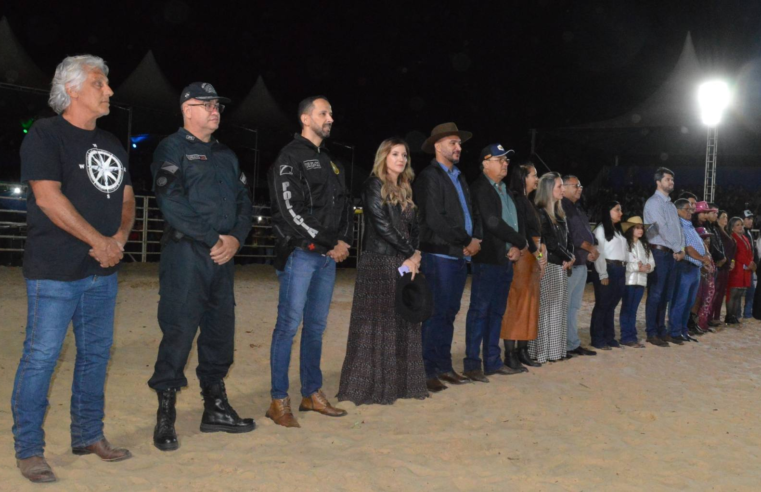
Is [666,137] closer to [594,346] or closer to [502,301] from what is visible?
[594,346]

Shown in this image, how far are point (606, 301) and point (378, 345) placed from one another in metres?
3.59

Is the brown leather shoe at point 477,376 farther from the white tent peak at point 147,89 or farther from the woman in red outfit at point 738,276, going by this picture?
the white tent peak at point 147,89

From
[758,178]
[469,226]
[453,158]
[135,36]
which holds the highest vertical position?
[135,36]

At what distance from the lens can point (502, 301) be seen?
5949 millimetres

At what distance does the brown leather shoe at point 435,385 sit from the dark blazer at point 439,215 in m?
0.93

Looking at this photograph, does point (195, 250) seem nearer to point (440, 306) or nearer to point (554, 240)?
point (440, 306)

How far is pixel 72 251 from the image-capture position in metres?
3.19

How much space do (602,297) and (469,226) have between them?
8.75ft

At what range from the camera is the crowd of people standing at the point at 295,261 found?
317 centimetres

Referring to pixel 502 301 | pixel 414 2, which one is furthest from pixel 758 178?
pixel 502 301

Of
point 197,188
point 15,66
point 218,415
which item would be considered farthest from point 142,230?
point 197,188

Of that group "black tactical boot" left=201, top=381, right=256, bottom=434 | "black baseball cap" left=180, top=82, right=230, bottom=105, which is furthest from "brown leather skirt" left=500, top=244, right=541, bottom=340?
"black baseball cap" left=180, top=82, right=230, bottom=105

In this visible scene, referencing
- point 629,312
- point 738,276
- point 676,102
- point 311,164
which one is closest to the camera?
point 311,164

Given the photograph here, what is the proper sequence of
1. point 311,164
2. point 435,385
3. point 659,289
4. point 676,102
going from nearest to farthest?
point 311,164 → point 435,385 → point 659,289 → point 676,102
